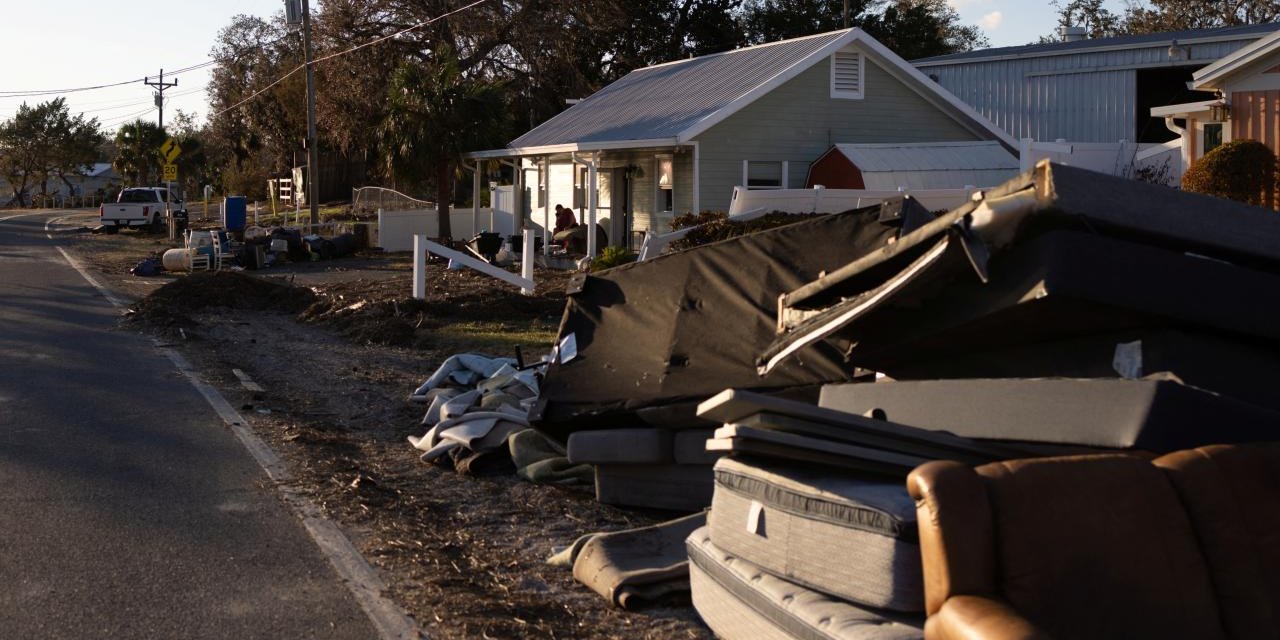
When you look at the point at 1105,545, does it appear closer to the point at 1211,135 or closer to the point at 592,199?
the point at 1211,135

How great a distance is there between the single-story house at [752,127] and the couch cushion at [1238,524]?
801 inches

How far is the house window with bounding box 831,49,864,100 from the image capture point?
26.2m

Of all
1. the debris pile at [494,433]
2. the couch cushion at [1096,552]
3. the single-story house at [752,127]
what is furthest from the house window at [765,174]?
the couch cushion at [1096,552]

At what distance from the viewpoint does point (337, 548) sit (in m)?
6.68

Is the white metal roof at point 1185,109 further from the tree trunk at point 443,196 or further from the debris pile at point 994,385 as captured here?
the tree trunk at point 443,196

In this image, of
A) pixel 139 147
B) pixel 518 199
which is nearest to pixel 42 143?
pixel 139 147

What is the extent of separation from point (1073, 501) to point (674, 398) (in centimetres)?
352

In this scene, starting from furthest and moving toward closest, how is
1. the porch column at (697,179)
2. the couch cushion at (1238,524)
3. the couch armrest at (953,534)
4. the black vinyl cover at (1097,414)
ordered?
the porch column at (697,179)
the black vinyl cover at (1097,414)
the couch cushion at (1238,524)
the couch armrest at (953,534)

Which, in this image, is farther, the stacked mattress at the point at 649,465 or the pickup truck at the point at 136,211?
the pickup truck at the point at 136,211

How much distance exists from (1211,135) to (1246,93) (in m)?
1.23

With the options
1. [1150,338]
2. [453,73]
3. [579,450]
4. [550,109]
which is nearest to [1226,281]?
[1150,338]

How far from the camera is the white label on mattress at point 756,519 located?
4824 millimetres

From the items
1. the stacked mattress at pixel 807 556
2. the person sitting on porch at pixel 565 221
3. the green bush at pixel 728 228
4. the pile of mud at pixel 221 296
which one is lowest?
the stacked mattress at pixel 807 556

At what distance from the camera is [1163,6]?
2266 inches
